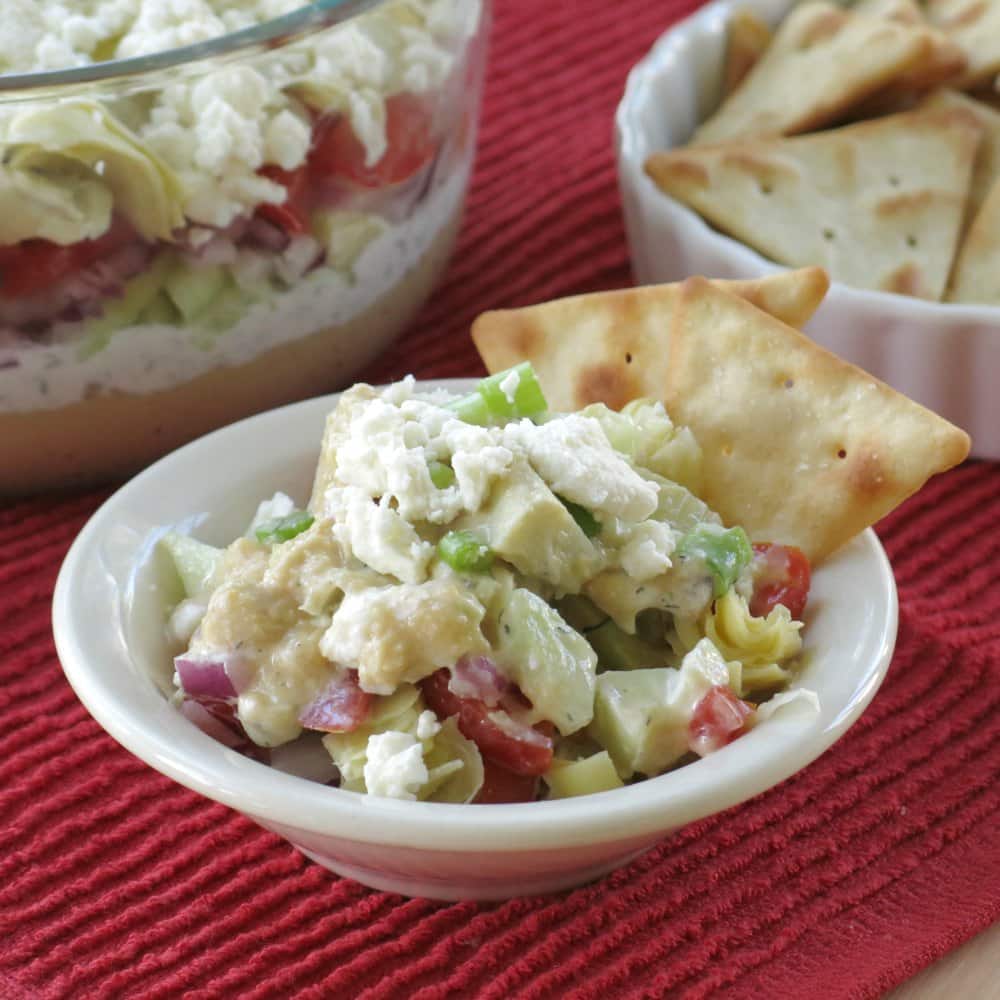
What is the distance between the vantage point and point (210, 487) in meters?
1.35

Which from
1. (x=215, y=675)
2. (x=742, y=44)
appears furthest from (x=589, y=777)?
(x=742, y=44)

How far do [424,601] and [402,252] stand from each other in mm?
704

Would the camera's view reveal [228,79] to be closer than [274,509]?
No

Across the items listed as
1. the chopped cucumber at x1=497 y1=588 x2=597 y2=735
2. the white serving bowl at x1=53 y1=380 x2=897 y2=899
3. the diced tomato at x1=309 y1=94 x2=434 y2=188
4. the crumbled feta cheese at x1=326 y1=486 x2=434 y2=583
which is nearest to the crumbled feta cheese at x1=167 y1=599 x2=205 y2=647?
the white serving bowl at x1=53 y1=380 x2=897 y2=899

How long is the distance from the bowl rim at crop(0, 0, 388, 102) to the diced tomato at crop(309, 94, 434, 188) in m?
0.10

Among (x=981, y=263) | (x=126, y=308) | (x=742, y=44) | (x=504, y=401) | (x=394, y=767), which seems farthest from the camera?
(x=742, y=44)

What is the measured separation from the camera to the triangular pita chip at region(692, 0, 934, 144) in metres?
1.93

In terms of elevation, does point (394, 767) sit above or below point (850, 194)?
above

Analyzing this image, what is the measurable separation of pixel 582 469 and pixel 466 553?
11 centimetres

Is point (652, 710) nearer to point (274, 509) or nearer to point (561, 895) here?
point (561, 895)

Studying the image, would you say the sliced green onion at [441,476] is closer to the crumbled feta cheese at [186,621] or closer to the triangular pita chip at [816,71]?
the crumbled feta cheese at [186,621]

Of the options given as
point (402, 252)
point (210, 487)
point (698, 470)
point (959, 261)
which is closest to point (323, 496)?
point (210, 487)

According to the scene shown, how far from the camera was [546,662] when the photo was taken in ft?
3.52

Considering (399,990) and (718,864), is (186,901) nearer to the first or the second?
(399,990)
